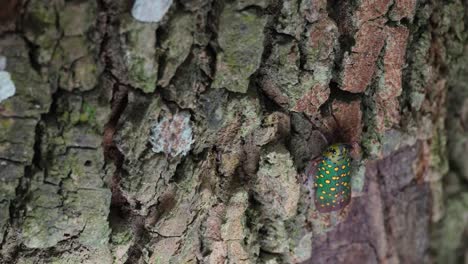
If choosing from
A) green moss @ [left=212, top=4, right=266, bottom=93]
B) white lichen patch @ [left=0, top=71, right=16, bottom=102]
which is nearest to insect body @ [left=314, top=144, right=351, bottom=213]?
green moss @ [left=212, top=4, right=266, bottom=93]

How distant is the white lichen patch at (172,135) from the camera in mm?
1653

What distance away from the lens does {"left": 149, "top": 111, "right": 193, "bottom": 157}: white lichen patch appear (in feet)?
5.42

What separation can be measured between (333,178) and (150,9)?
40.1 inches

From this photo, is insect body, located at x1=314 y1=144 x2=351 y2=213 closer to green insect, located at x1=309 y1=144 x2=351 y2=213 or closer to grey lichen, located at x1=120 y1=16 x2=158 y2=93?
green insect, located at x1=309 y1=144 x2=351 y2=213

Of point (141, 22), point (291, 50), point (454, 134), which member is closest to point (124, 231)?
point (141, 22)

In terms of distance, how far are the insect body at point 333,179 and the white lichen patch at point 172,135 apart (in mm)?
596

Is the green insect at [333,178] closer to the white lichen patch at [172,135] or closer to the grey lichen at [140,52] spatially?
the white lichen patch at [172,135]

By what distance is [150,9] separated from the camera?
151 cm

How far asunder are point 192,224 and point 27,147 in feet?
2.14

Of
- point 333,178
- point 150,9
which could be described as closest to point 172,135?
point 150,9

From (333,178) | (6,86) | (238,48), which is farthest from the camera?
(333,178)

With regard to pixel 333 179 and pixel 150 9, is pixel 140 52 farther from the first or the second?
pixel 333 179

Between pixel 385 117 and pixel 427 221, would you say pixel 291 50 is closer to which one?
pixel 385 117

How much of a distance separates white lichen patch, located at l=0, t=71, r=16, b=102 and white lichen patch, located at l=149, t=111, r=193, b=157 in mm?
422
